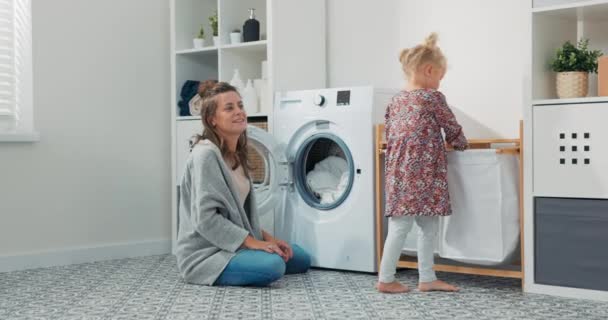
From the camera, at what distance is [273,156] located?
3.83 m

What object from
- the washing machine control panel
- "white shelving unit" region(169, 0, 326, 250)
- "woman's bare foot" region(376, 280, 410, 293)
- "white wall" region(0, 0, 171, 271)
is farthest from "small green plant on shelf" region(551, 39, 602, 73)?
"white wall" region(0, 0, 171, 271)

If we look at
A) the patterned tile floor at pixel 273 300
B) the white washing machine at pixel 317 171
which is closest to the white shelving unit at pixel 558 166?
the patterned tile floor at pixel 273 300

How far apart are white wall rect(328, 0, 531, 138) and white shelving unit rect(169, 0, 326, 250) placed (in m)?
0.20

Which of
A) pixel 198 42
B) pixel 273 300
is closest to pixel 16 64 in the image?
pixel 198 42

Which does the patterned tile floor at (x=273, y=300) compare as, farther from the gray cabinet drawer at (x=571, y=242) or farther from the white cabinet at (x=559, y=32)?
the white cabinet at (x=559, y=32)

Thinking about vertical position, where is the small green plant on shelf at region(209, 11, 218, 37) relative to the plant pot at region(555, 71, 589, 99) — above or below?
above

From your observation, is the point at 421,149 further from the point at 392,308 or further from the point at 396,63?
the point at 396,63

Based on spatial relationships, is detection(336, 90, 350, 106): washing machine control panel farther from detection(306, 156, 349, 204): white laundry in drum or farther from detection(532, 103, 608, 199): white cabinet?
detection(532, 103, 608, 199): white cabinet

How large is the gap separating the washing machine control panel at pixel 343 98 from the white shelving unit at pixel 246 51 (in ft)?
1.52

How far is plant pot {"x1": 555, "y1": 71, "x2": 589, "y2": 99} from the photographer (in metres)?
3.06

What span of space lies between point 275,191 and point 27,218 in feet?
4.11

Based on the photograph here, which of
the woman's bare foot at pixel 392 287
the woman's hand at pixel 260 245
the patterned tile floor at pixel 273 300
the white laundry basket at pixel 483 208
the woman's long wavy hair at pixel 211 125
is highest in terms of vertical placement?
the woman's long wavy hair at pixel 211 125

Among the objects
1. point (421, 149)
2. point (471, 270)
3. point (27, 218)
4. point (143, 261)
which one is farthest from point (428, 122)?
point (27, 218)

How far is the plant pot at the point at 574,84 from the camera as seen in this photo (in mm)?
3064
